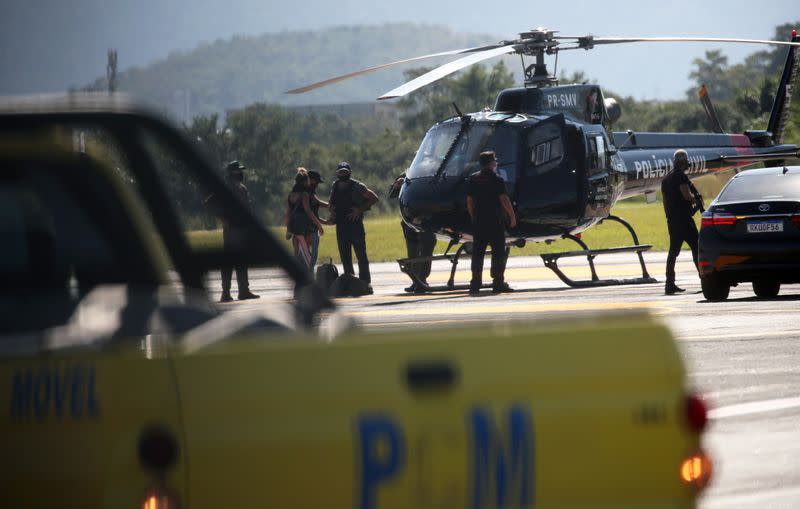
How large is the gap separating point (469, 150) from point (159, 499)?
61.6 feet

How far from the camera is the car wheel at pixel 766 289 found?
58.6 feet

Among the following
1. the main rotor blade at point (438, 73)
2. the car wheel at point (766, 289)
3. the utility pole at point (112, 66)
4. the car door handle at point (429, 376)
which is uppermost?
the car door handle at point (429, 376)

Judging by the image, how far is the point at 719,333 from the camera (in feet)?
45.3

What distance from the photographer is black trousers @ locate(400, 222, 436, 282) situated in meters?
23.0

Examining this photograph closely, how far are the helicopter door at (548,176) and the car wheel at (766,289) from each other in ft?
15.2

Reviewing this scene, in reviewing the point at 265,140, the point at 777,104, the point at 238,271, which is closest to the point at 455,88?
the point at 265,140

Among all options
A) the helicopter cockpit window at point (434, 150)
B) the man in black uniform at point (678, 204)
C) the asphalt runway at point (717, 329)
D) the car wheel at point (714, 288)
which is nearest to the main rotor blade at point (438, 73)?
the helicopter cockpit window at point (434, 150)

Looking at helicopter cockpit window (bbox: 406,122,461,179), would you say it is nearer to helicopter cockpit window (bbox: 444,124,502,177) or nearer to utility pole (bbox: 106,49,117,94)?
helicopter cockpit window (bbox: 444,124,502,177)

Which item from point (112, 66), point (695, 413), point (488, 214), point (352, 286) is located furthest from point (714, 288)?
point (695, 413)

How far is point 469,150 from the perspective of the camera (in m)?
21.6

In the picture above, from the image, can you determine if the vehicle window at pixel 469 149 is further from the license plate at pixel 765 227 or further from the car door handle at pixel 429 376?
the car door handle at pixel 429 376

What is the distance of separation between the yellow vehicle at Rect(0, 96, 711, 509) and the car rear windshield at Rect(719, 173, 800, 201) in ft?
46.2

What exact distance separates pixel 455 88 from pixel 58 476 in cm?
16063

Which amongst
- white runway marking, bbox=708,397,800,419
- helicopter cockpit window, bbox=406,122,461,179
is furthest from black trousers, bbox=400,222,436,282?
white runway marking, bbox=708,397,800,419
